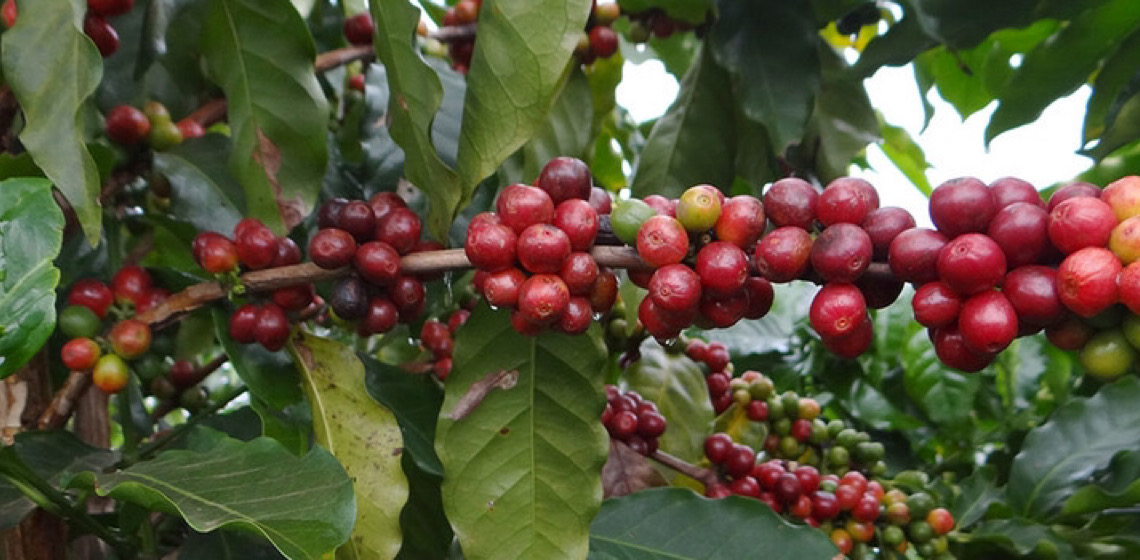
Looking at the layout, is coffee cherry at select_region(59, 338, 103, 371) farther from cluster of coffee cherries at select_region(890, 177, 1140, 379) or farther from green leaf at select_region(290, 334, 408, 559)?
cluster of coffee cherries at select_region(890, 177, 1140, 379)

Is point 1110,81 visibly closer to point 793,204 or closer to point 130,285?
point 793,204

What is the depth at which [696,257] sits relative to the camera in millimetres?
653

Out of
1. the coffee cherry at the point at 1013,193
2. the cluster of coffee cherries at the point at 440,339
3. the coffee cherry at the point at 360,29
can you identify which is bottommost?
the cluster of coffee cherries at the point at 440,339

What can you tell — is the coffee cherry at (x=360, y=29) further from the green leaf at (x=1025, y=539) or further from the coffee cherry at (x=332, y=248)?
the green leaf at (x=1025, y=539)

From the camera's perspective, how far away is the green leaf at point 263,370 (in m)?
0.85

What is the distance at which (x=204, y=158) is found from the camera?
1.03 m

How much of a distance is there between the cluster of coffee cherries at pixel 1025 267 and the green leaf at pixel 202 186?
72 centimetres

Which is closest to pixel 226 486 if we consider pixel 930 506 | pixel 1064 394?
pixel 930 506

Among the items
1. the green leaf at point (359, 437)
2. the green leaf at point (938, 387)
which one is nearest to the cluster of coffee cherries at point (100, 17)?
the green leaf at point (359, 437)

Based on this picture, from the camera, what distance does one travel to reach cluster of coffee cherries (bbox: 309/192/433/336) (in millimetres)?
753

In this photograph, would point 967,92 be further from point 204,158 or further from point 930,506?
point 204,158

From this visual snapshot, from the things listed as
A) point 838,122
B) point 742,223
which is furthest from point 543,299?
point 838,122

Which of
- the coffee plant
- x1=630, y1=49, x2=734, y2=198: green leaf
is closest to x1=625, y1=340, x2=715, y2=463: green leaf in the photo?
the coffee plant

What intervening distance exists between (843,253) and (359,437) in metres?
0.45
